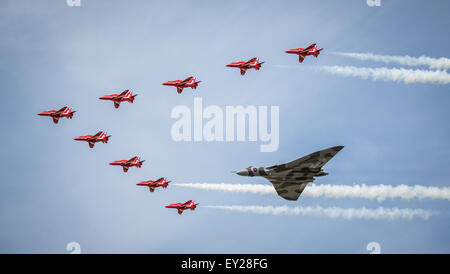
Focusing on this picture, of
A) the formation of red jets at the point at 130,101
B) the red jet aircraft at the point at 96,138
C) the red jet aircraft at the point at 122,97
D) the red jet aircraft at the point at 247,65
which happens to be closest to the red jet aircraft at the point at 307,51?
the formation of red jets at the point at 130,101

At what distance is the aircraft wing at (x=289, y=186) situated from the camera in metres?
97.2

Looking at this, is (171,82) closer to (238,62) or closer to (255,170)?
(238,62)

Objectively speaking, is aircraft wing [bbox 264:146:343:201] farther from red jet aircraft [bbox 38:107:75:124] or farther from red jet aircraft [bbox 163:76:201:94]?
red jet aircraft [bbox 38:107:75:124]

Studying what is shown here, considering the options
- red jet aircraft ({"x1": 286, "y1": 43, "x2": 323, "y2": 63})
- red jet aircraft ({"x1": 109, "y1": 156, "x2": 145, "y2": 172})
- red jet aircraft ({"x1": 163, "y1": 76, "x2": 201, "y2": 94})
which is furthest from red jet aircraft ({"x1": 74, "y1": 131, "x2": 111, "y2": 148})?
red jet aircraft ({"x1": 286, "y1": 43, "x2": 323, "y2": 63})

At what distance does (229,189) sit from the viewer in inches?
3996

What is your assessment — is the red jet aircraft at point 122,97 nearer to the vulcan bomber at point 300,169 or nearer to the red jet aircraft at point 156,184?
the red jet aircraft at point 156,184

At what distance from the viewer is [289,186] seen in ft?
327

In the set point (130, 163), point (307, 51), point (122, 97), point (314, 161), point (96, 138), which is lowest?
point (314, 161)

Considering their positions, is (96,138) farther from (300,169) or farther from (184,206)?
(300,169)

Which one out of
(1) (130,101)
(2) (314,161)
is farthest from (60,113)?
(2) (314,161)
